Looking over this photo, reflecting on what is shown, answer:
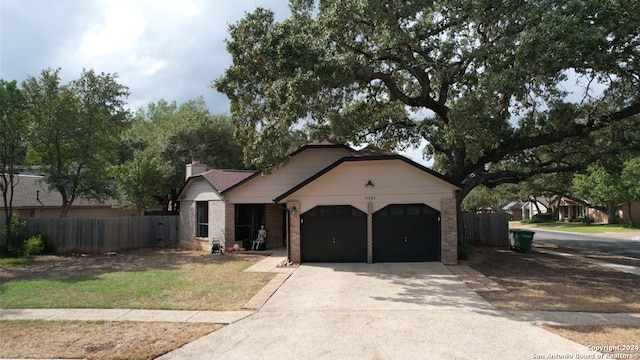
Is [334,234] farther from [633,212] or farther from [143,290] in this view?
[633,212]

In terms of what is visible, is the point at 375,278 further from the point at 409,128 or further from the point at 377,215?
the point at 409,128

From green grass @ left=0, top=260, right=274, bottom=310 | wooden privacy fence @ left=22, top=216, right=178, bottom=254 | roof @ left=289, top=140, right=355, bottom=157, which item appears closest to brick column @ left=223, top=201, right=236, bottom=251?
roof @ left=289, top=140, right=355, bottom=157

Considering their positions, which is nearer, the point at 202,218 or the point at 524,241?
the point at 524,241

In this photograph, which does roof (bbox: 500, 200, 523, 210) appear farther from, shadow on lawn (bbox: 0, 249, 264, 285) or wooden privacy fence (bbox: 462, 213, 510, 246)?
shadow on lawn (bbox: 0, 249, 264, 285)

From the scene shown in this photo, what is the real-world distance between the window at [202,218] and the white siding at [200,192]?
14.6 inches

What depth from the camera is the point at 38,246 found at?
1759 cm

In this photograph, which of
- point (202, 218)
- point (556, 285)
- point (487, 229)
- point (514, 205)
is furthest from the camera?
point (514, 205)

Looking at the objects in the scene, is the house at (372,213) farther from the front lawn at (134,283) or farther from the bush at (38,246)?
the bush at (38,246)

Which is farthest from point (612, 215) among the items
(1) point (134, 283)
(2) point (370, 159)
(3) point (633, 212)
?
(1) point (134, 283)

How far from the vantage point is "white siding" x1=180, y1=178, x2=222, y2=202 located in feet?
62.0

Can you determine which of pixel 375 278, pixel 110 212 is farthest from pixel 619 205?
pixel 110 212

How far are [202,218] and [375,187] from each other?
982 cm

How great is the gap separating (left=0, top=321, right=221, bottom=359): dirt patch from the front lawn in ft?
4.19

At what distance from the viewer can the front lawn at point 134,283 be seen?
9148 mm
